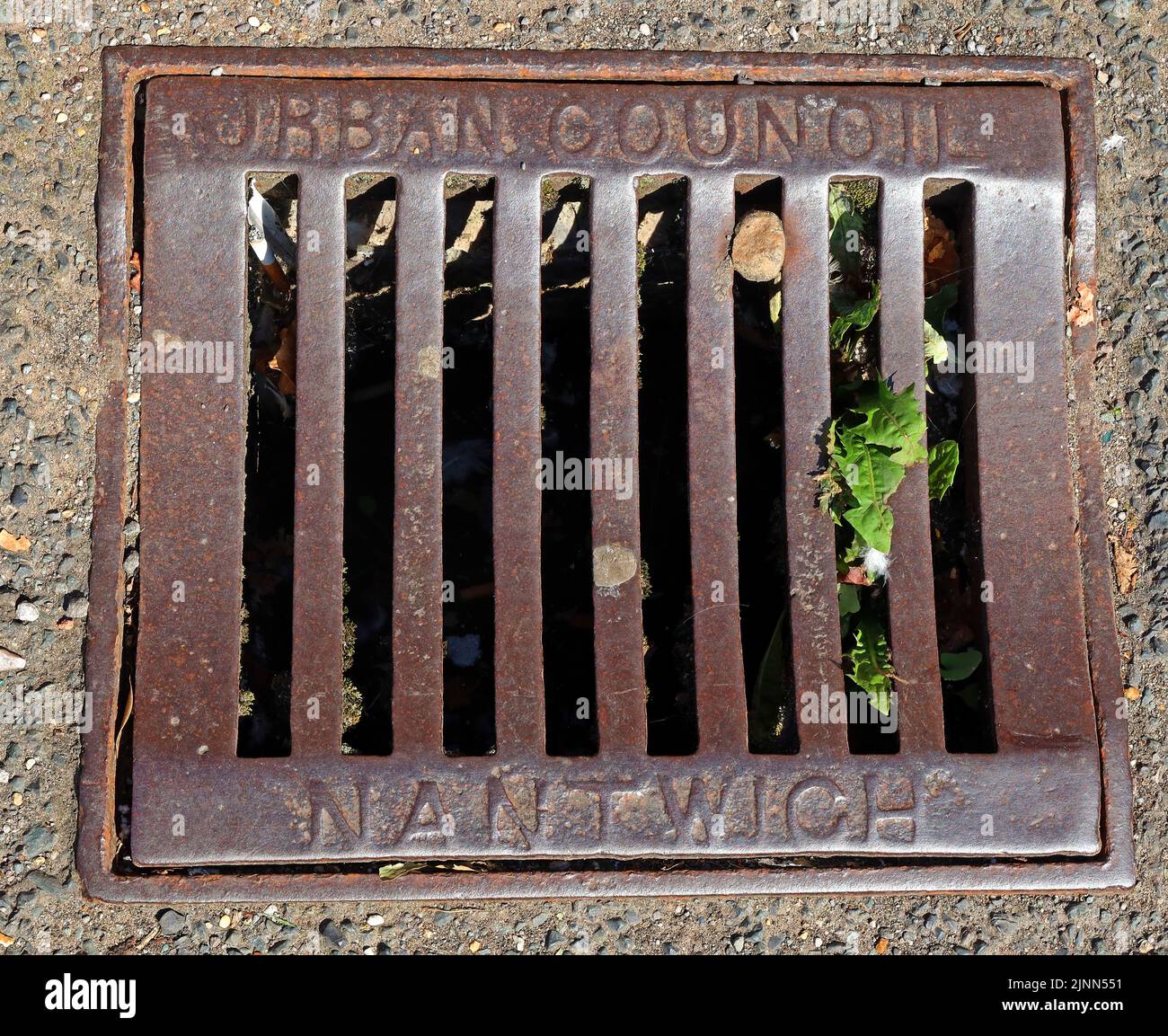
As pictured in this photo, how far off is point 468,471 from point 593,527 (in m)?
0.54

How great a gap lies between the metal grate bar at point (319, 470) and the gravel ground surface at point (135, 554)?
45 cm

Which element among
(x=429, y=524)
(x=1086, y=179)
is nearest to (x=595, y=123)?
(x=429, y=524)

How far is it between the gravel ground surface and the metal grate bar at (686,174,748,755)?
448mm

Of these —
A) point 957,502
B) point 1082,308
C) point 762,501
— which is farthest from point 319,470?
point 1082,308

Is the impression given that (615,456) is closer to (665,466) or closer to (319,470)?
(665,466)

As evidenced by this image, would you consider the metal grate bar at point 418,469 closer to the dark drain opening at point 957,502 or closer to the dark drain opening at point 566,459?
the dark drain opening at point 566,459

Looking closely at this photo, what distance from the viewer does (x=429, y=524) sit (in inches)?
76.9

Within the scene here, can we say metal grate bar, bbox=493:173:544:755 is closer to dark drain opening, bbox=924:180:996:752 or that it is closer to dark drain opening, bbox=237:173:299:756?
dark drain opening, bbox=237:173:299:756

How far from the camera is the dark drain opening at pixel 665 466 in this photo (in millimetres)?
2105

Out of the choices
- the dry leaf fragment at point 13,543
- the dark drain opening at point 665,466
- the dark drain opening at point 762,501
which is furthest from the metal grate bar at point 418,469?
the dry leaf fragment at point 13,543

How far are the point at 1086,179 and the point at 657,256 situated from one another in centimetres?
93

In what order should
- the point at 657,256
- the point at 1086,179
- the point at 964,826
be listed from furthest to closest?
the point at 657,256 → the point at 1086,179 → the point at 964,826

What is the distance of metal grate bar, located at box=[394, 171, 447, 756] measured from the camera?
6.34ft
